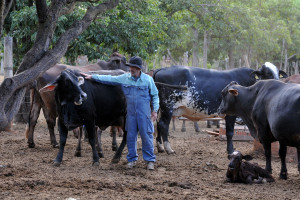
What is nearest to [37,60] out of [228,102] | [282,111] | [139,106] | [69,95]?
[69,95]

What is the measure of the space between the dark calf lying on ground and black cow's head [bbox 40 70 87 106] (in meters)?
2.81

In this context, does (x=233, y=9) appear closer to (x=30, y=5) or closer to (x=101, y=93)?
(x=30, y=5)

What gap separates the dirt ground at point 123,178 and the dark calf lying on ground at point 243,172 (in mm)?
123

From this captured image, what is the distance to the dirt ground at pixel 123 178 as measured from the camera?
20.3 feet

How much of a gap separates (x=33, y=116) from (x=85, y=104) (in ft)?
9.75

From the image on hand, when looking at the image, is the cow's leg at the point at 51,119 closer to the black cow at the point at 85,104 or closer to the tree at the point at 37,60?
the black cow at the point at 85,104

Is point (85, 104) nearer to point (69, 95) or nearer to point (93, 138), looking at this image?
point (69, 95)

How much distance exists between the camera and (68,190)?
6.21m

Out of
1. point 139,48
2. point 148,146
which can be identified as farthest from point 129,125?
point 139,48

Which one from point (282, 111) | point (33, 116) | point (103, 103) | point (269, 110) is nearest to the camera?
point (282, 111)

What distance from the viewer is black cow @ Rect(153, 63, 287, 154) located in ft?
Result: 34.4

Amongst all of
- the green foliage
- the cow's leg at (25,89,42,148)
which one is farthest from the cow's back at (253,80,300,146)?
the cow's leg at (25,89,42,148)

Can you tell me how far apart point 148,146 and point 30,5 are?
9059 millimetres

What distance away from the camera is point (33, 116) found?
10.7 metres
